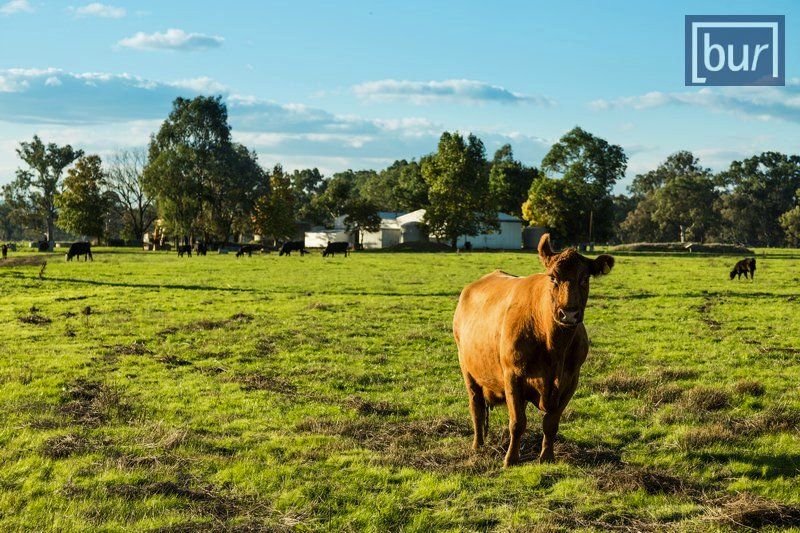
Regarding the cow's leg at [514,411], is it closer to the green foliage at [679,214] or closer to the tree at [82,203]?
the tree at [82,203]

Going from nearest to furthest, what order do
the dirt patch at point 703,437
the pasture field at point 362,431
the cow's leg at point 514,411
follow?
the pasture field at point 362,431 < the cow's leg at point 514,411 < the dirt patch at point 703,437

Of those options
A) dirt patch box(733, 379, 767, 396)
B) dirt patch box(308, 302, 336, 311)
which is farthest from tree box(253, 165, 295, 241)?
dirt patch box(733, 379, 767, 396)

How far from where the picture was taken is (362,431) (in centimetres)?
982

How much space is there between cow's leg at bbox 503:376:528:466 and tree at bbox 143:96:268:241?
89948 mm

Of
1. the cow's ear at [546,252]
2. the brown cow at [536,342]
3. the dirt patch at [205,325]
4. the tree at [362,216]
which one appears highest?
the tree at [362,216]

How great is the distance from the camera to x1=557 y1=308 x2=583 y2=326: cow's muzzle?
6.64 metres

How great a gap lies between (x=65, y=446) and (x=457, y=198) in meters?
86.3

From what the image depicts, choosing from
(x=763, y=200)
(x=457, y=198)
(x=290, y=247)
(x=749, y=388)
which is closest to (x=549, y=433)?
(x=749, y=388)

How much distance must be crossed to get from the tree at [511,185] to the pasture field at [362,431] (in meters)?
101

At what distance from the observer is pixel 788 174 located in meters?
143

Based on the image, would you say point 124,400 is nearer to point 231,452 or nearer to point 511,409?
point 231,452

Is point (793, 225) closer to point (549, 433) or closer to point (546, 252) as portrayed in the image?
point (549, 433)

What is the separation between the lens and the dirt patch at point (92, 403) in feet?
34.0

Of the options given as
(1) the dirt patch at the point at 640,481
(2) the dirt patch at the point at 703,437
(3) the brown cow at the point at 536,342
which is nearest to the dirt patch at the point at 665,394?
(2) the dirt patch at the point at 703,437
